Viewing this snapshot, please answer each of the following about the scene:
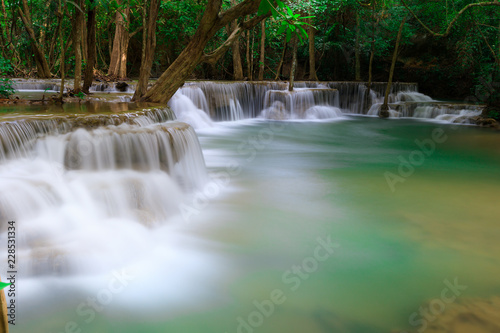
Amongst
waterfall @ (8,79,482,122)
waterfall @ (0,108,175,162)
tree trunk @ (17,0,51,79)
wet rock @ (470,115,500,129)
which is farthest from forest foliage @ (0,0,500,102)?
waterfall @ (0,108,175,162)

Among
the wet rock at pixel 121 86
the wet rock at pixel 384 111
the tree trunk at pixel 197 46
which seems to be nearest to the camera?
the tree trunk at pixel 197 46

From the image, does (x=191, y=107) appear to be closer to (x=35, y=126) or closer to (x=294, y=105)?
(x=294, y=105)

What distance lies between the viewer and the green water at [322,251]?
10.2 feet

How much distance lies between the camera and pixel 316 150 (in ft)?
30.9

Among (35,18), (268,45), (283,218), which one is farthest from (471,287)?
(268,45)

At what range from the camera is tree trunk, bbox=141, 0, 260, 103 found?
7410mm

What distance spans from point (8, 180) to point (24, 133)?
2.58 ft

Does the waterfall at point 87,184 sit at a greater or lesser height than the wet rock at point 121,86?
lesser

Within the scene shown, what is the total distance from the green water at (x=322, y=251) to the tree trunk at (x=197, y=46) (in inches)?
62.0

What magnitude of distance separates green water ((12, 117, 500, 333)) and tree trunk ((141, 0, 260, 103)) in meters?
1.57

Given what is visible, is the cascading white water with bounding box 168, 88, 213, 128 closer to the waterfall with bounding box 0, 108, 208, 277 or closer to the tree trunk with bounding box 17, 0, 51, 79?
the tree trunk with bounding box 17, 0, 51, 79

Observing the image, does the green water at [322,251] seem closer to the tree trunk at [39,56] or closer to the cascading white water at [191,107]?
the cascading white water at [191,107]

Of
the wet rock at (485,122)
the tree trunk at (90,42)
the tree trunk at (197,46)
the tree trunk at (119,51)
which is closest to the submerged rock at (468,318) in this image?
the tree trunk at (197,46)

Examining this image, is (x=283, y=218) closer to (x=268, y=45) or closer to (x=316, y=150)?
(x=316, y=150)
